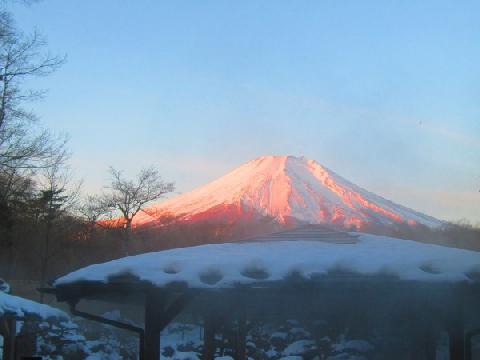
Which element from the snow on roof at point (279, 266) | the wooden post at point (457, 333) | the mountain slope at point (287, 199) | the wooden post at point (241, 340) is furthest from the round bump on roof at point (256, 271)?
the mountain slope at point (287, 199)

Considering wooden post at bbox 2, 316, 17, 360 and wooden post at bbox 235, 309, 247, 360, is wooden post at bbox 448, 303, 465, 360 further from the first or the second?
wooden post at bbox 2, 316, 17, 360

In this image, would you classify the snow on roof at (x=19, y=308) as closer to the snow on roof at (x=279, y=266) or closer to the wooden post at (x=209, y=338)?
the wooden post at (x=209, y=338)

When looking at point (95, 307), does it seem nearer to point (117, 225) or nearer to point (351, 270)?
point (117, 225)

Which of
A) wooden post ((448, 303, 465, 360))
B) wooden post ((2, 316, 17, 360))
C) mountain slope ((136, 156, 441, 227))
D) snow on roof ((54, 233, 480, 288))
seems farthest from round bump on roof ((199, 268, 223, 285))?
mountain slope ((136, 156, 441, 227))

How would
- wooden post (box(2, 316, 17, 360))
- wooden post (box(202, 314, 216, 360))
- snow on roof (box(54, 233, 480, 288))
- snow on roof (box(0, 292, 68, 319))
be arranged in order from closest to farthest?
1. snow on roof (box(54, 233, 480, 288))
2. wooden post (box(202, 314, 216, 360))
3. wooden post (box(2, 316, 17, 360))
4. snow on roof (box(0, 292, 68, 319))

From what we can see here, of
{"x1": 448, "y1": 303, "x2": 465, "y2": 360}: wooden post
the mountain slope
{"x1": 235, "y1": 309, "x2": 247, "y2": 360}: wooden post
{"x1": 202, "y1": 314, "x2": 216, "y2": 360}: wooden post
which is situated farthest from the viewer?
the mountain slope

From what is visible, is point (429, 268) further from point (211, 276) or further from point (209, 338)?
point (209, 338)

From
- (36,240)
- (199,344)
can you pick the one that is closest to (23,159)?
(199,344)

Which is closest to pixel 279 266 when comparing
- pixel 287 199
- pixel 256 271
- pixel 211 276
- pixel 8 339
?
pixel 256 271
